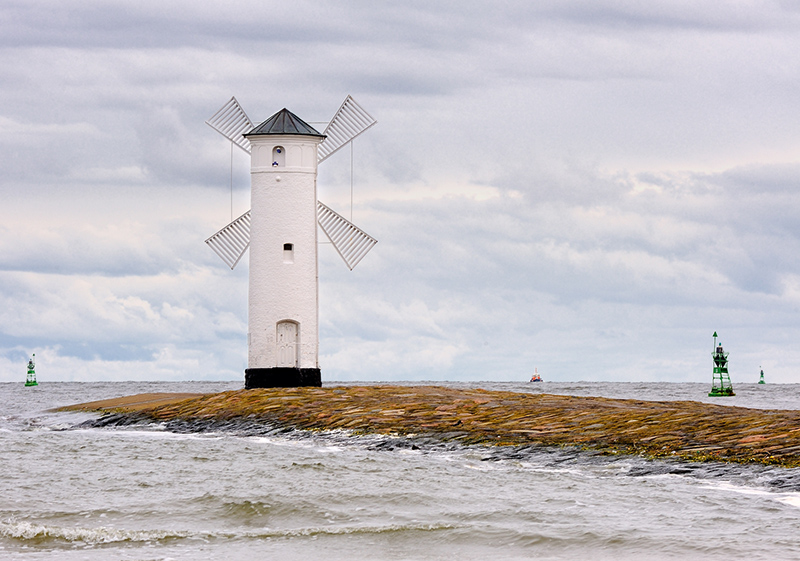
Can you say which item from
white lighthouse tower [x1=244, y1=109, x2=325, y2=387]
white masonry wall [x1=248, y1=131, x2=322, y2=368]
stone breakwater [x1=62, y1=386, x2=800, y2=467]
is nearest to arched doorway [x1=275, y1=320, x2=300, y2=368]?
white lighthouse tower [x1=244, y1=109, x2=325, y2=387]

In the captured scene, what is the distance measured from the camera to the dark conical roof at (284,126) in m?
30.6

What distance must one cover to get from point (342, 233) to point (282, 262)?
10.3 ft

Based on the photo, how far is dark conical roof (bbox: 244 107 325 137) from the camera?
30594 mm

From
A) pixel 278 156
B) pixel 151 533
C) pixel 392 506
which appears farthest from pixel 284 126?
pixel 151 533

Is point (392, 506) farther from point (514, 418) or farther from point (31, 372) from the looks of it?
point (31, 372)

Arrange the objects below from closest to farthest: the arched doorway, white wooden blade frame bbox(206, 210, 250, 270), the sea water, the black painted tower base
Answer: the sea water, the arched doorway, the black painted tower base, white wooden blade frame bbox(206, 210, 250, 270)

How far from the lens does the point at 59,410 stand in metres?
31.8

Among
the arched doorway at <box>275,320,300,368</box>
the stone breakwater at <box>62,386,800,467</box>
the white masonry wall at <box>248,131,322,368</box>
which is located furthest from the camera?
the arched doorway at <box>275,320,300,368</box>

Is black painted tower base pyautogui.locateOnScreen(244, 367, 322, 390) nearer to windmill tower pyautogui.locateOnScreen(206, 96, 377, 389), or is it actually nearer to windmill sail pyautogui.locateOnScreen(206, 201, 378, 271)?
windmill tower pyautogui.locateOnScreen(206, 96, 377, 389)

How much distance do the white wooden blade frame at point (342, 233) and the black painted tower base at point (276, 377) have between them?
4.19 meters

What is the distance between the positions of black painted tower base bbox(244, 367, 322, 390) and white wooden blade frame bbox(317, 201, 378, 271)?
13.7 ft

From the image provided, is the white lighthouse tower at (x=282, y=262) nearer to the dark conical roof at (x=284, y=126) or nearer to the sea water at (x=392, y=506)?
the dark conical roof at (x=284, y=126)

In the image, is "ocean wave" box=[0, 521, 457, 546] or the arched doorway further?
the arched doorway

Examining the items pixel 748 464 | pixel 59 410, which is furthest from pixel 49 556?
pixel 59 410
